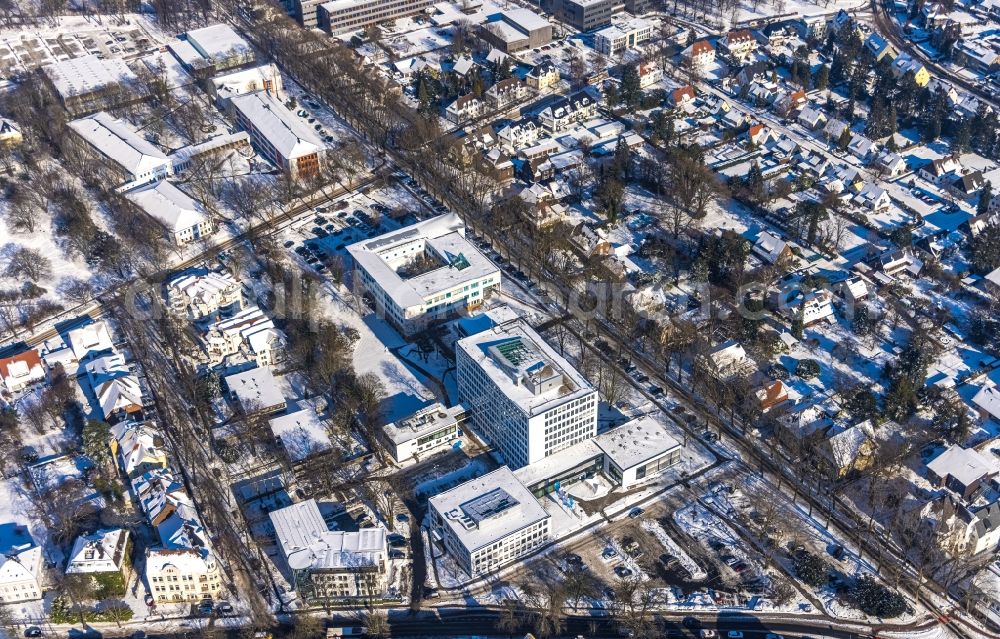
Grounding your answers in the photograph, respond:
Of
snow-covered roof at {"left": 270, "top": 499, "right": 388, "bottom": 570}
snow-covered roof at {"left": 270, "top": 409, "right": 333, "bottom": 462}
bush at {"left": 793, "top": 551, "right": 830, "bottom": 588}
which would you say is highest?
snow-covered roof at {"left": 270, "top": 499, "right": 388, "bottom": 570}

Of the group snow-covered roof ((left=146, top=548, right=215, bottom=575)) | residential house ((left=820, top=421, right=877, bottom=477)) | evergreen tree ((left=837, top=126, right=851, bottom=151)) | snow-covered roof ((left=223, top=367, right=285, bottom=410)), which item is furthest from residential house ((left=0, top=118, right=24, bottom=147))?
residential house ((left=820, top=421, right=877, bottom=477))

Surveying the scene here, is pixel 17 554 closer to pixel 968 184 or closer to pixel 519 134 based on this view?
pixel 519 134

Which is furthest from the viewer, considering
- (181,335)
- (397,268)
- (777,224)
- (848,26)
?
(848,26)

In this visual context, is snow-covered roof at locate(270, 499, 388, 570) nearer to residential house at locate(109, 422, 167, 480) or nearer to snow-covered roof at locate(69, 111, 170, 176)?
residential house at locate(109, 422, 167, 480)

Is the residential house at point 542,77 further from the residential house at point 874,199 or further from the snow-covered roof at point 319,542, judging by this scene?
the snow-covered roof at point 319,542

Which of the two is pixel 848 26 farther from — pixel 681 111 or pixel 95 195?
pixel 95 195

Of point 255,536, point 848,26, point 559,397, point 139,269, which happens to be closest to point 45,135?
point 139,269
